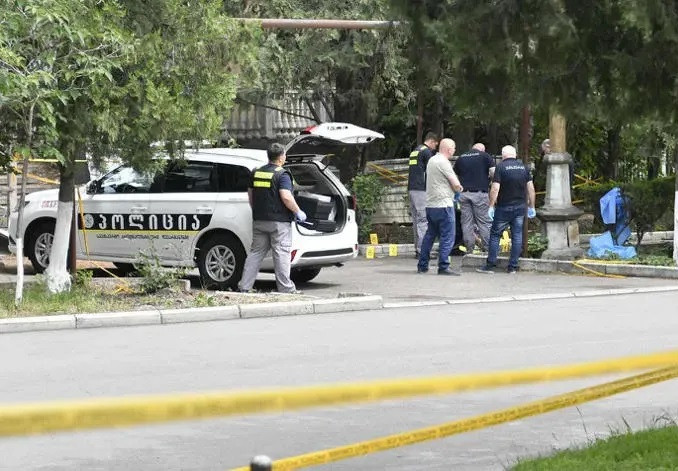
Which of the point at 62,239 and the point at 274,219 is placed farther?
the point at 274,219

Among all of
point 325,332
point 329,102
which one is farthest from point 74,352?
point 329,102

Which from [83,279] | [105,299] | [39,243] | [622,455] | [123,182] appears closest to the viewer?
[622,455]

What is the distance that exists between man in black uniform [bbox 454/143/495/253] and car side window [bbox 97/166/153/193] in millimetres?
5548

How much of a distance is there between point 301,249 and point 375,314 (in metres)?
2.47

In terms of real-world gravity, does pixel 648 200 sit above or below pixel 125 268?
above

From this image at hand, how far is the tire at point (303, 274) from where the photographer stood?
1920cm

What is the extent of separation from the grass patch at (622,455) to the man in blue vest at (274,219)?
954 cm

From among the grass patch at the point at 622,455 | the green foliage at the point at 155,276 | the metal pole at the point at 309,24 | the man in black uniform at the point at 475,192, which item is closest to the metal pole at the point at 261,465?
the grass patch at the point at 622,455

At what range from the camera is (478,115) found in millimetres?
8352

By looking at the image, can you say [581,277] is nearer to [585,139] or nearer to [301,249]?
[301,249]

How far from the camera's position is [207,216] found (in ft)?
59.4

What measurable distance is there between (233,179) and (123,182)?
1711 mm

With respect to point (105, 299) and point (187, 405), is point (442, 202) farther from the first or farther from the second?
point (187, 405)

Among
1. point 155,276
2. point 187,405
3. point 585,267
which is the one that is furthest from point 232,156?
point 187,405
